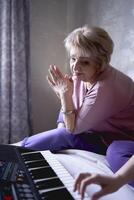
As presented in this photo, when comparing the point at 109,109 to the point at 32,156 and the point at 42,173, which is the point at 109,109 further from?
the point at 42,173

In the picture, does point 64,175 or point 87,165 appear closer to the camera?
point 64,175

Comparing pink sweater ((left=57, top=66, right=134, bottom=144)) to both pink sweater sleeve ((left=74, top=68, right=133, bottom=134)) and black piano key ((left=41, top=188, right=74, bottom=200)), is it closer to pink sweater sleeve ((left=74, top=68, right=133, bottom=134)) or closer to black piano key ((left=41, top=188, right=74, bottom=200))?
pink sweater sleeve ((left=74, top=68, right=133, bottom=134))

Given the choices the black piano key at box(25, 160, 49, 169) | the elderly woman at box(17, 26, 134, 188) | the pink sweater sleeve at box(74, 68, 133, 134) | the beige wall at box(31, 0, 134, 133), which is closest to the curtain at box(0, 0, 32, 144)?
the beige wall at box(31, 0, 134, 133)

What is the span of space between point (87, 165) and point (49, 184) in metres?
0.35

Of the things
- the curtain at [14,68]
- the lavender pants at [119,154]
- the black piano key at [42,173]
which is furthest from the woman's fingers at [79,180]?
the curtain at [14,68]

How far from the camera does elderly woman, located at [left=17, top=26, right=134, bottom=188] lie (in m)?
1.44

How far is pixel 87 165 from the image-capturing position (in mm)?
1144

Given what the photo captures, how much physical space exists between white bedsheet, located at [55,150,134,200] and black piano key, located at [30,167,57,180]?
119 millimetres

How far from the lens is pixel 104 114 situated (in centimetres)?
145

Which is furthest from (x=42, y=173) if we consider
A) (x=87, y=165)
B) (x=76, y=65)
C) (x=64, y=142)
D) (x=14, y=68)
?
(x=14, y=68)

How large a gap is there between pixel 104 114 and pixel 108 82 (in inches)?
6.5

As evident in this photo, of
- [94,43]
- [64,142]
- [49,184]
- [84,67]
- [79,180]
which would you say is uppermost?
[94,43]

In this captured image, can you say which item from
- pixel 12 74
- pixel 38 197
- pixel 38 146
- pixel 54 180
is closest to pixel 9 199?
pixel 38 197

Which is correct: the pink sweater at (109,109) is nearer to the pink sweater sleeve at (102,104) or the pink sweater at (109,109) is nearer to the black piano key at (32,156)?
the pink sweater sleeve at (102,104)
